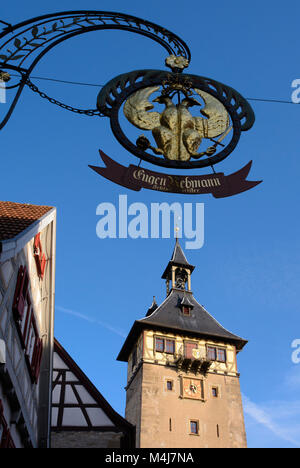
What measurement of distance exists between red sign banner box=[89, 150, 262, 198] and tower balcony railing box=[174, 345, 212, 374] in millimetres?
31635

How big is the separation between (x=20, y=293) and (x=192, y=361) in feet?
95.1

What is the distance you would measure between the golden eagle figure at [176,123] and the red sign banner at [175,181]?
0.35 metres

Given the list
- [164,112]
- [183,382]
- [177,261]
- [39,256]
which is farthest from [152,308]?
[164,112]

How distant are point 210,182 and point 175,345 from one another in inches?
1296

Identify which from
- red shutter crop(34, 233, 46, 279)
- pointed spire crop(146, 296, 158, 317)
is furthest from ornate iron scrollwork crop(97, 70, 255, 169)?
pointed spire crop(146, 296, 158, 317)

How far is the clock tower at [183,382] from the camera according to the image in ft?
114

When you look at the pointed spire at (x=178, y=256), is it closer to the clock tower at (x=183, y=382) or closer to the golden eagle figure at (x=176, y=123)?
the clock tower at (x=183, y=382)

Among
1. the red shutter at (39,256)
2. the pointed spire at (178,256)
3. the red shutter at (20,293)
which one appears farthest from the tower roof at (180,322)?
the red shutter at (20,293)

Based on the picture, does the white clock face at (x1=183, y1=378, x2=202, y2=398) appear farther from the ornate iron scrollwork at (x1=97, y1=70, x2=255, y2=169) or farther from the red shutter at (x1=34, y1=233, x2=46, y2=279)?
the ornate iron scrollwork at (x1=97, y1=70, x2=255, y2=169)

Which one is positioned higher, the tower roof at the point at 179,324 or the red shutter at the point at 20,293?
the tower roof at the point at 179,324

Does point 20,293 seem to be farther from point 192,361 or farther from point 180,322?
point 180,322

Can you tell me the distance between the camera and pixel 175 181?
6.26 m
